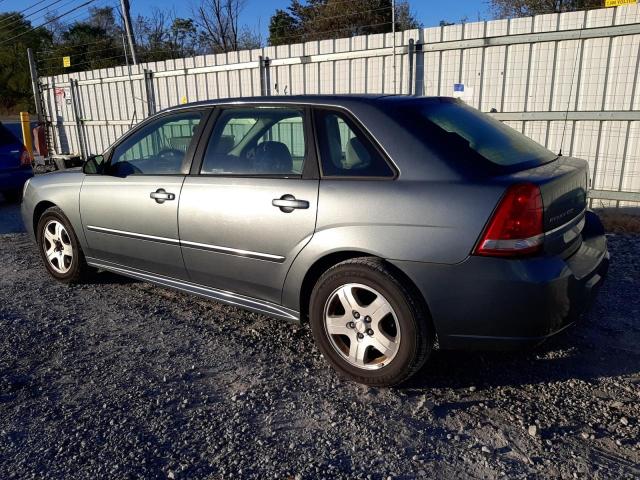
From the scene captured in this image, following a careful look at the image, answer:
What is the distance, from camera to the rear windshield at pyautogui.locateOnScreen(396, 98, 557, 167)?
2.86 meters

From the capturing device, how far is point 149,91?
11.5 metres

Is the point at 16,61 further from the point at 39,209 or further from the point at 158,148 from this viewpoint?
the point at 158,148

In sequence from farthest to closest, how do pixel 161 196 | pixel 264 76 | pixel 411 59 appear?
pixel 264 76 → pixel 411 59 → pixel 161 196

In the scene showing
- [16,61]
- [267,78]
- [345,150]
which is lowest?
[345,150]

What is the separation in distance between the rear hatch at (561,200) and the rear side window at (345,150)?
0.73 m

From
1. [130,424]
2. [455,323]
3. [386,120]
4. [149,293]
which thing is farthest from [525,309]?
[149,293]

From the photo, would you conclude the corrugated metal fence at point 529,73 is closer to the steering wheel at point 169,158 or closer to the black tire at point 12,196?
the black tire at point 12,196

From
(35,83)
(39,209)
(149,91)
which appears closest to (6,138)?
(149,91)

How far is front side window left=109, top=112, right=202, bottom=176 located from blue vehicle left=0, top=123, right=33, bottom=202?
17.1 feet

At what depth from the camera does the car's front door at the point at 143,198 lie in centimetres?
377

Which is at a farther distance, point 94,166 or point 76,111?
point 76,111

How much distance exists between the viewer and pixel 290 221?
3.09 m

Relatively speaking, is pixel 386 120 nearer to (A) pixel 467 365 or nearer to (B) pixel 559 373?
(A) pixel 467 365

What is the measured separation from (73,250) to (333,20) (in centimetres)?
2620
